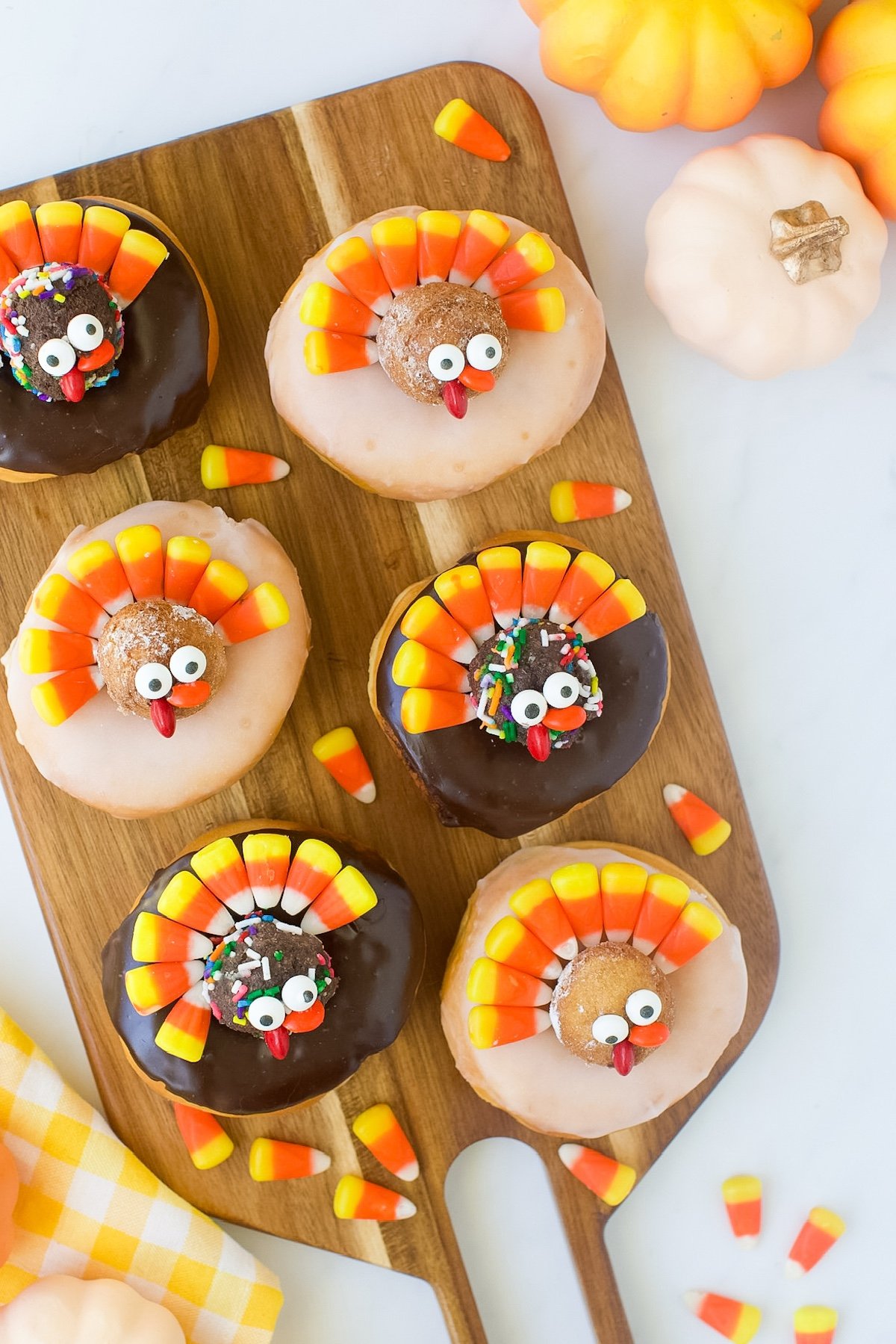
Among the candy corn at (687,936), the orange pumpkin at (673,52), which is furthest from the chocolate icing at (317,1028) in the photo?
the orange pumpkin at (673,52)

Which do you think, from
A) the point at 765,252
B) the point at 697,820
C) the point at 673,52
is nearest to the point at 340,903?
the point at 697,820

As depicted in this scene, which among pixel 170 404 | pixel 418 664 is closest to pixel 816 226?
pixel 418 664

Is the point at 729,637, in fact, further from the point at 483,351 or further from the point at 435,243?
the point at 435,243

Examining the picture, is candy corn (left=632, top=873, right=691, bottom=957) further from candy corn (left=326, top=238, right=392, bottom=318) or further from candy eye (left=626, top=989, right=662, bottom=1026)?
candy corn (left=326, top=238, right=392, bottom=318)

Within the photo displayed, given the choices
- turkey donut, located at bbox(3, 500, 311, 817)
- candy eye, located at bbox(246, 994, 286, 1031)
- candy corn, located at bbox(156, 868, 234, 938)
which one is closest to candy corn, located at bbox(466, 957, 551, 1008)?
candy eye, located at bbox(246, 994, 286, 1031)

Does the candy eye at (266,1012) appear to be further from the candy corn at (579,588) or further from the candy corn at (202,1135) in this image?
the candy corn at (579,588)
